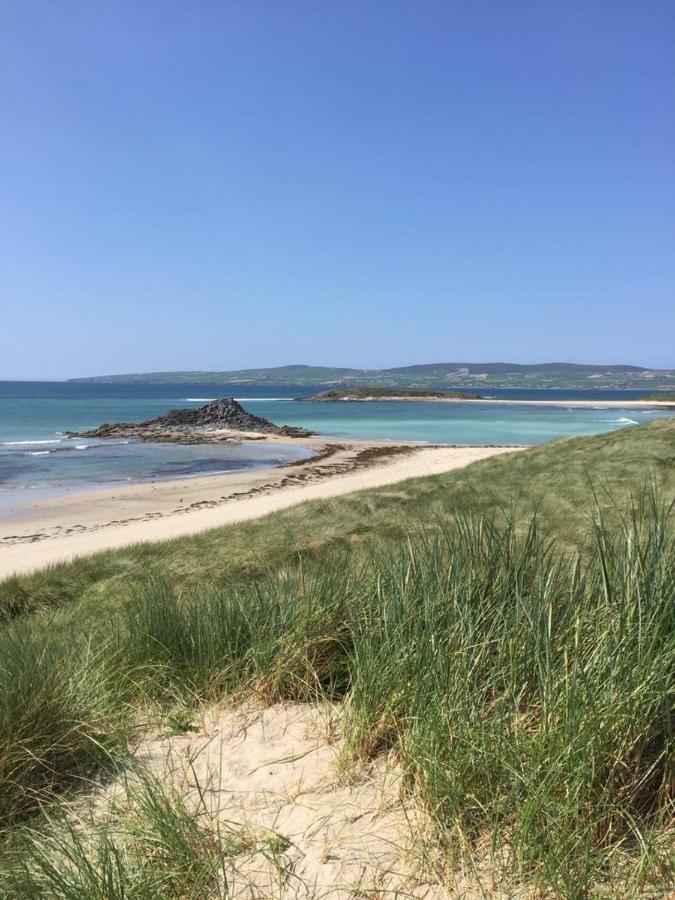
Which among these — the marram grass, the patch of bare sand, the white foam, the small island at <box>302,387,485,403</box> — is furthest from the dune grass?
the small island at <box>302,387,485,403</box>

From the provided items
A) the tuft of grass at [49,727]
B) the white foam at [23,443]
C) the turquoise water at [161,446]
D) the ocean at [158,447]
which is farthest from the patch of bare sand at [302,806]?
the white foam at [23,443]

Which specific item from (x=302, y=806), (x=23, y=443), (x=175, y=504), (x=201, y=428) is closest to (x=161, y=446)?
(x=23, y=443)

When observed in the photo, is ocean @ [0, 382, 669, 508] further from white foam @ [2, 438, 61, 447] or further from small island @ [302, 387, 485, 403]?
small island @ [302, 387, 485, 403]

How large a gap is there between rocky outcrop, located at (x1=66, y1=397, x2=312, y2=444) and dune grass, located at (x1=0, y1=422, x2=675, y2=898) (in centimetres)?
3817

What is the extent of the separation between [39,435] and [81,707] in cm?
4709

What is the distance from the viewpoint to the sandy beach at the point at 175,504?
14.0m

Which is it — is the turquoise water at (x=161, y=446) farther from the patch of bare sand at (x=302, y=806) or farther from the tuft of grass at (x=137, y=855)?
the tuft of grass at (x=137, y=855)

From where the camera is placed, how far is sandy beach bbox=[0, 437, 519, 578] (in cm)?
1399

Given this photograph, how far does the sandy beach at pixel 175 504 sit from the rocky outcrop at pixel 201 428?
14955mm

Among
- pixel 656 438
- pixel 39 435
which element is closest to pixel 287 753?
pixel 656 438

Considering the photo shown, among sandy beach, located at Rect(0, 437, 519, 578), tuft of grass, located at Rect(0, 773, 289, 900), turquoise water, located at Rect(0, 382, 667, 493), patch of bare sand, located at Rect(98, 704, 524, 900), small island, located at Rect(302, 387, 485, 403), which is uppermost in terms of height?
small island, located at Rect(302, 387, 485, 403)

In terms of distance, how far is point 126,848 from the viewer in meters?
2.22

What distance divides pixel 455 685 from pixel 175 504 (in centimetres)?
1775

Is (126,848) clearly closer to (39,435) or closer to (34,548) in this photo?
(34,548)
